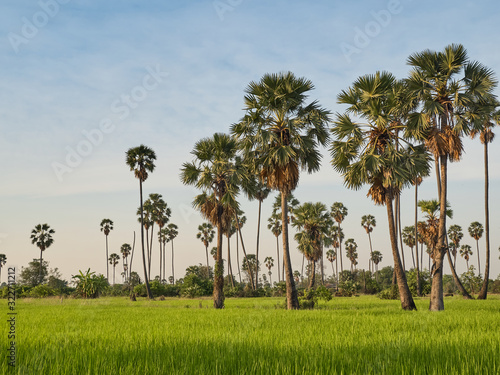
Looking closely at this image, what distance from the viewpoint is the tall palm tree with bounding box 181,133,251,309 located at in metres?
31.2

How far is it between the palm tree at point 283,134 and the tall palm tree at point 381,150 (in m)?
2.04

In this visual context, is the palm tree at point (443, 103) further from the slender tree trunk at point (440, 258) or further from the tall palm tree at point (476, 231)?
the tall palm tree at point (476, 231)

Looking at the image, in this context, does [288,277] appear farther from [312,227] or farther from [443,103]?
[312,227]

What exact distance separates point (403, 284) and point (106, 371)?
22.0 m

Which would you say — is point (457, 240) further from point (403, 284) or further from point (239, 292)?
point (403, 284)

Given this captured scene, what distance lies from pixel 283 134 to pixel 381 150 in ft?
21.1

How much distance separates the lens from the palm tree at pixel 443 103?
23.2m

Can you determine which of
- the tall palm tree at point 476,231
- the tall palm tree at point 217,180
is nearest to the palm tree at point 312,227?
the tall palm tree at point 217,180

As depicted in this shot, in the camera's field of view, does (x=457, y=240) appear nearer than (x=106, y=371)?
No

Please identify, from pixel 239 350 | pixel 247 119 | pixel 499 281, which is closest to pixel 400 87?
pixel 247 119

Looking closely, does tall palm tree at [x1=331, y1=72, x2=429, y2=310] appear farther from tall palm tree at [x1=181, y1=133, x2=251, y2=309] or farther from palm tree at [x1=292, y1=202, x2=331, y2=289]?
palm tree at [x1=292, y1=202, x2=331, y2=289]

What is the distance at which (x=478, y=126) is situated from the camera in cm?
2316

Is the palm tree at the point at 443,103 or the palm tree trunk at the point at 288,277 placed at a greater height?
the palm tree at the point at 443,103

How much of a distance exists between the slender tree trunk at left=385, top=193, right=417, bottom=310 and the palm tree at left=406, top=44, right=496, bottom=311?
1.24 metres
